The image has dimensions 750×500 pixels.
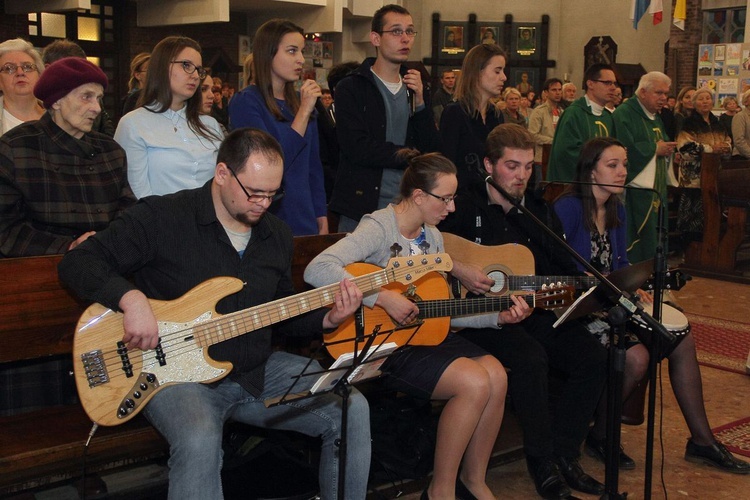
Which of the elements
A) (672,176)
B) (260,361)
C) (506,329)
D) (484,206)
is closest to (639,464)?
(506,329)

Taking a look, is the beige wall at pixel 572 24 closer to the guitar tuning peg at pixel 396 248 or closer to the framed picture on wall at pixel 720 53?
the framed picture on wall at pixel 720 53

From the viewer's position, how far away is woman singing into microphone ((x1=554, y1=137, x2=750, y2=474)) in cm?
443

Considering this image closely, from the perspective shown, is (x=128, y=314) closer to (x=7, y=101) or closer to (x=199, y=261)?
(x=199, y=261)

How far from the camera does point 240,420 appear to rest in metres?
3.27

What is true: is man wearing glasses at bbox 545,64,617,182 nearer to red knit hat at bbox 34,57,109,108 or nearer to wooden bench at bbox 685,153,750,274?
wooden bench at bbox 685,153,750,274

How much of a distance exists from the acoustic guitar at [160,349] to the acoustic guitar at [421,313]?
23.0 inches

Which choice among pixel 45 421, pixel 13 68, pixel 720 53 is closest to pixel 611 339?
pixel 45 421

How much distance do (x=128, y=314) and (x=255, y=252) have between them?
0.57 m

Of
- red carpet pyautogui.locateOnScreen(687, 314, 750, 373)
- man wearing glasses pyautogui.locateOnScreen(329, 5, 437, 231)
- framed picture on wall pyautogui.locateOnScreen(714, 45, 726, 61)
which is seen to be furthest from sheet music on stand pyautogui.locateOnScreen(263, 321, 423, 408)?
framed picture on wall pyautogui.locateOnScreen(714, 45, 726, 61)

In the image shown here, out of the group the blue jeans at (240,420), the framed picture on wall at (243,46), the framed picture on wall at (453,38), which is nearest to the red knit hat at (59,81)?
the blue jeans at (240,420)

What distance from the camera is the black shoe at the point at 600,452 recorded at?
4410mm

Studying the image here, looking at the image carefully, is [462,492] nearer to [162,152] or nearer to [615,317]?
[615,317]

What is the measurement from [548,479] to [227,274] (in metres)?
1.79

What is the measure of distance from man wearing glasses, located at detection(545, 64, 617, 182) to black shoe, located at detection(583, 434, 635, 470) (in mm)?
2430
